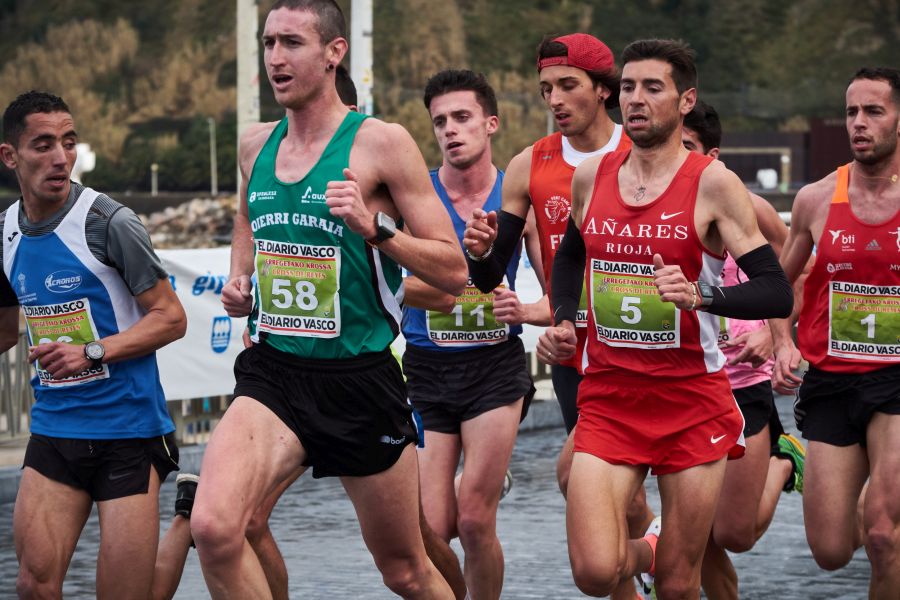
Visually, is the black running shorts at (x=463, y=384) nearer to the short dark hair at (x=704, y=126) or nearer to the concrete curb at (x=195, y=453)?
the short dark hair at (x=704, y=126)

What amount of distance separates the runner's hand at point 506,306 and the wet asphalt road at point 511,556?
1.65 metres

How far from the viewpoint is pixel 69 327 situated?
19.3 ft

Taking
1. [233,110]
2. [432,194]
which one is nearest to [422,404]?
[432,194]

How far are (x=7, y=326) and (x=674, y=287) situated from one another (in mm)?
2582

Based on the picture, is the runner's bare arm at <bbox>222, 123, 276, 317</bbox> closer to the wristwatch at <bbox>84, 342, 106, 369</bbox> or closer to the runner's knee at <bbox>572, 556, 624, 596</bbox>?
the wristwatch at <bbox>84, 342, 106, 369</bbox>

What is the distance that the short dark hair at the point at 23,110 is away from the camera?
6.00 meters

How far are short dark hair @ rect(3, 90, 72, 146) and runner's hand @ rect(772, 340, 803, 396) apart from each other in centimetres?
312

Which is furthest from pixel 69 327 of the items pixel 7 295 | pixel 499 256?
pixel 499 256

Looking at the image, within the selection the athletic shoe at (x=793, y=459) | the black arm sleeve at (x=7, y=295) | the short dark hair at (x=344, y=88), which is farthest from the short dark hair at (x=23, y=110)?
the athletic shoe at (x=793, y=459)

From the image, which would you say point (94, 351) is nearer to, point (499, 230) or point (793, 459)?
point (499, 230)

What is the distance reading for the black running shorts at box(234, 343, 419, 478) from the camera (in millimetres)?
5277

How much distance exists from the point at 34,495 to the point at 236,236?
3.82ft

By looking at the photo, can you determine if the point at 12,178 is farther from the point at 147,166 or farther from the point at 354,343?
the point at 354,343

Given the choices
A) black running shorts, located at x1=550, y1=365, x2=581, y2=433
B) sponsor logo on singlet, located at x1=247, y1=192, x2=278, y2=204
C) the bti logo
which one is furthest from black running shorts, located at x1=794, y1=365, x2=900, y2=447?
the bti logo
